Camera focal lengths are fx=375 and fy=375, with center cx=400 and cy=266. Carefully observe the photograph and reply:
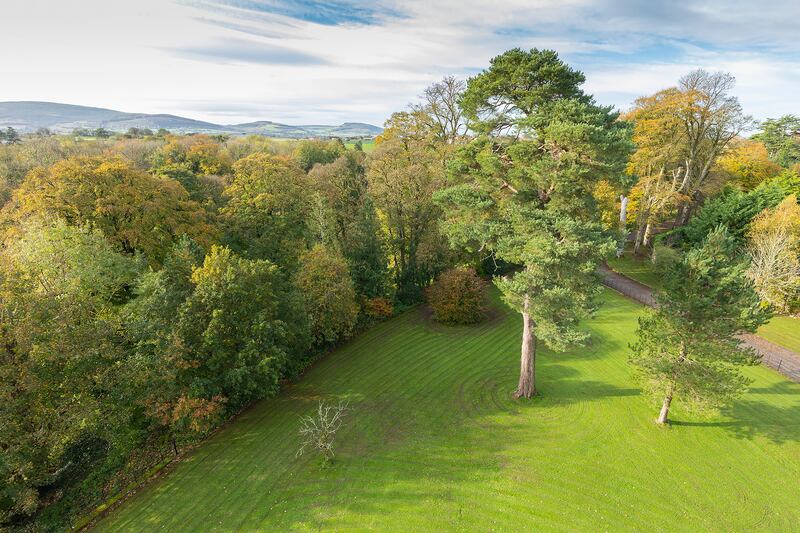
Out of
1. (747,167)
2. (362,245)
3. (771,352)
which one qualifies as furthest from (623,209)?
(362,245)

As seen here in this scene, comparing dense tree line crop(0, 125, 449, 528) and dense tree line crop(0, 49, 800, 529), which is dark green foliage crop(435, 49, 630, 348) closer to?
dense tree line crop(0, 49, 800, 529)

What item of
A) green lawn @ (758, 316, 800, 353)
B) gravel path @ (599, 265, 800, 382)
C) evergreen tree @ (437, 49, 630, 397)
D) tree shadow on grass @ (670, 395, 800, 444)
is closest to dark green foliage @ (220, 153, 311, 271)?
evergreen tree @ (437, 49, 630, 397)

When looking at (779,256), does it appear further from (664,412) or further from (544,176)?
(544,176)

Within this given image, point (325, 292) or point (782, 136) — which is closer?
point (325, 292)

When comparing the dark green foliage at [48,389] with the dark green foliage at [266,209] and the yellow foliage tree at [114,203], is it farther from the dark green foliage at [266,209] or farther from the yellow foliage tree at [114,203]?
the dark green foliage at [266,209]

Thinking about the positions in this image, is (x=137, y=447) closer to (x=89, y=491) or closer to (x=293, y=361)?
(x=89, y=491)

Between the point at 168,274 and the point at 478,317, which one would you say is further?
the point at 478,317

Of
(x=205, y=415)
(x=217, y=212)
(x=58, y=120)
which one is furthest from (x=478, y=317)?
(x=58, y=120)

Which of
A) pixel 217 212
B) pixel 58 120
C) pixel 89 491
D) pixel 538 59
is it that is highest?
pixel 58 120
